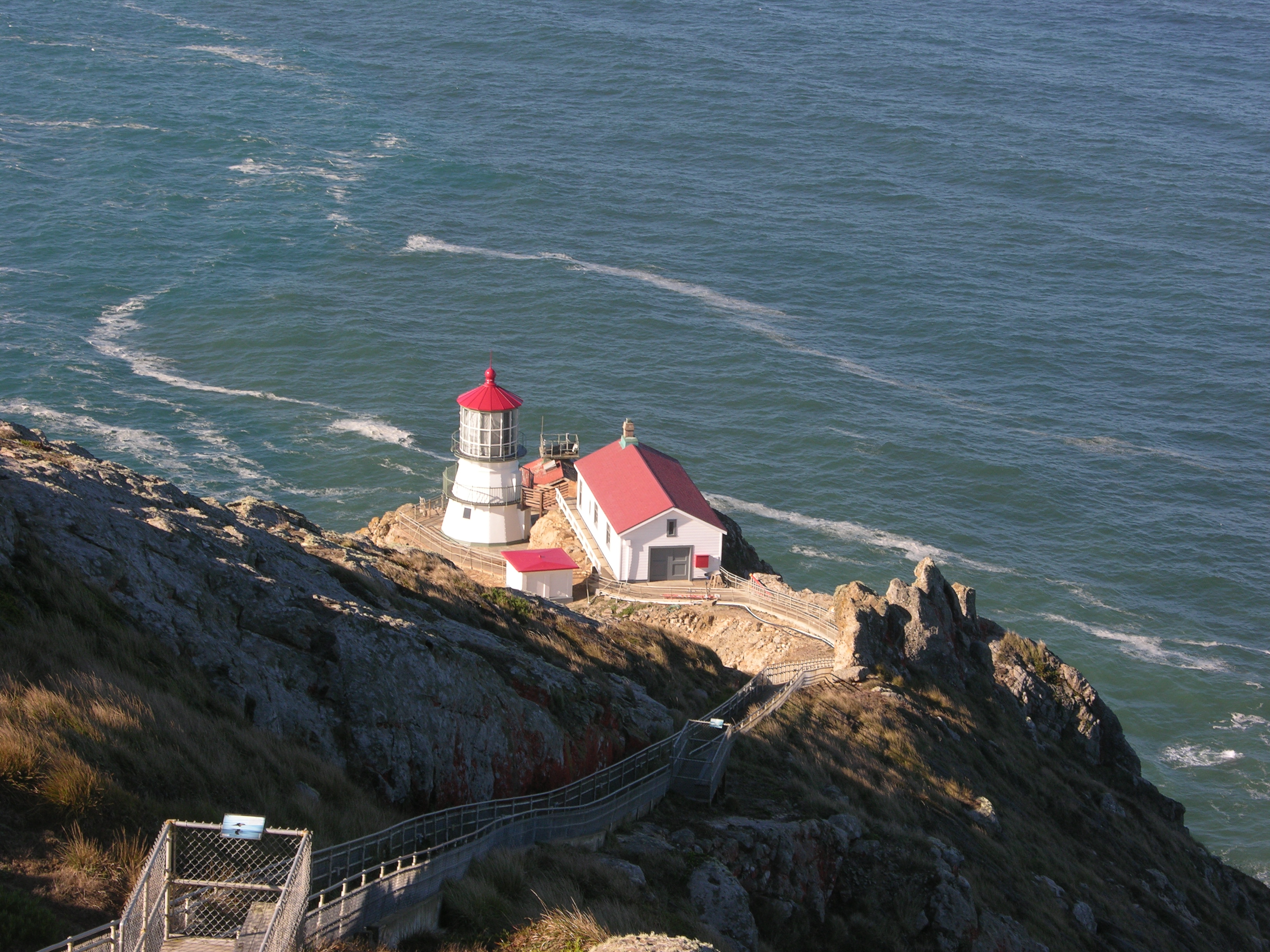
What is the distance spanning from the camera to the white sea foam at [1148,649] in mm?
55031

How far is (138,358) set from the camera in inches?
2874

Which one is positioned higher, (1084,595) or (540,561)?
(540,561)

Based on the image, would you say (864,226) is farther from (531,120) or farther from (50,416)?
(50,416)

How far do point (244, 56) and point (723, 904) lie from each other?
5359 inches

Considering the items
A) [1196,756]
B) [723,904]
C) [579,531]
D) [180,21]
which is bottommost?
[1196,756]

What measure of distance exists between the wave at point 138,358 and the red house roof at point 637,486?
106 feet

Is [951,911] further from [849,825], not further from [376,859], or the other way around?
[376,859]

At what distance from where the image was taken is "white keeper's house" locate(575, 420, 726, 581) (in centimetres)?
3938

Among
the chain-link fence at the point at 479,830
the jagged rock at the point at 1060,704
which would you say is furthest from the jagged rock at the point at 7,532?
the jagged rock at the point at 1060,704

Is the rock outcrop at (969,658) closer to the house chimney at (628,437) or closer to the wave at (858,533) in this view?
the house chimney at (628,437)

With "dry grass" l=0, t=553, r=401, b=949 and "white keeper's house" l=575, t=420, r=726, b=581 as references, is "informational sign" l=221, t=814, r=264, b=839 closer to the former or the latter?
"dry grass" l=0, t=553, r=401, b=949

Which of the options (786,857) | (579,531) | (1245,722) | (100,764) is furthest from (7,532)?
(1245,722)

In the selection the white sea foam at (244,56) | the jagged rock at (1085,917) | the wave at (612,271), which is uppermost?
the white sea foam at (244,56)

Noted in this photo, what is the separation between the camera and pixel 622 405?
232ft
